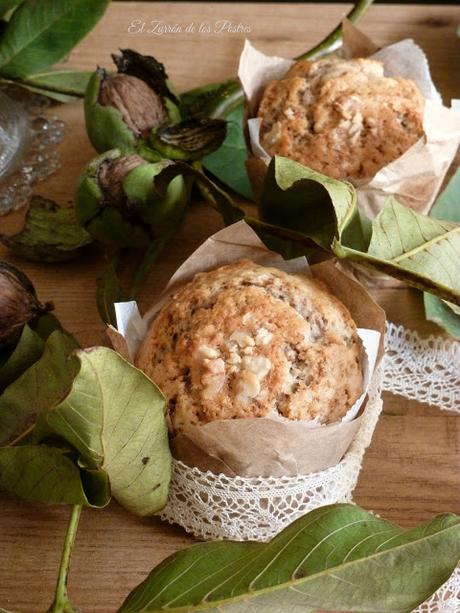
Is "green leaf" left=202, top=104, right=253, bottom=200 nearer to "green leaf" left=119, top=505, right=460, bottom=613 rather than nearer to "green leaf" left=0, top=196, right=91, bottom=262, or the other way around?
"green leaf" left=0, top=196, right=91, bottom=262

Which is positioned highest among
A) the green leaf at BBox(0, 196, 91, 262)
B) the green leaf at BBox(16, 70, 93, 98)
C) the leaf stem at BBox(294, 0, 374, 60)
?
the green leaf at BBox(16, 70, 93, 98)

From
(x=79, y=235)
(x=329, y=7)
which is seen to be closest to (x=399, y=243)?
(x=79, y=235)

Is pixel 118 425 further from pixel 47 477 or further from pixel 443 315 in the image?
pixel 443 315

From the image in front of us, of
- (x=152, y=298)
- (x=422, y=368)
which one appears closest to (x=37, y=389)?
(x=152, y=298)

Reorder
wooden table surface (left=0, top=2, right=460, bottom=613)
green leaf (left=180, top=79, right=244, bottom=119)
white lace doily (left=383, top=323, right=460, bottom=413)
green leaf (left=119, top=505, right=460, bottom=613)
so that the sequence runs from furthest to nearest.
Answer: green leaf (left=180, top=79, right=244, bottom=119)
white lace doily (left=383, top=323, right=460, bottom=413)
wooden table surface (left=0, top=2, right=460, bottom=613)
green leaf (left=119, top=505, right=460, bottom=613)

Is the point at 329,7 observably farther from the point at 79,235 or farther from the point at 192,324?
the point at 192,324

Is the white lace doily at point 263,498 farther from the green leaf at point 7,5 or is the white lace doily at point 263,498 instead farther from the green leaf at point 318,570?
the green leaf at point 7,5

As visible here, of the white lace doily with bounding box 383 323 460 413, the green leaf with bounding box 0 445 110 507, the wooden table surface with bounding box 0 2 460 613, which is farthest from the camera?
the white lace doily with bounding box 383 323 460 413

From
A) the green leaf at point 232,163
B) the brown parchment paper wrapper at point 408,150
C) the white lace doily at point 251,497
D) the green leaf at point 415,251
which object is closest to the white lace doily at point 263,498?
the white lace doily at point 251,497

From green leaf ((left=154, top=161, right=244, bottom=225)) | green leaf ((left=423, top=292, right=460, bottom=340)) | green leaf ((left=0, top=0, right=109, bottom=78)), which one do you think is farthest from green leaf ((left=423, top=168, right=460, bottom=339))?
green leaf ((left=0, top=0, right=109, bottom=78))
